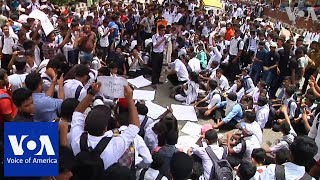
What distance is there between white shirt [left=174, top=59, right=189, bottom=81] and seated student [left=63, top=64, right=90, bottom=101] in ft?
12.9

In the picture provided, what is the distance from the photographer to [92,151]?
101 inches

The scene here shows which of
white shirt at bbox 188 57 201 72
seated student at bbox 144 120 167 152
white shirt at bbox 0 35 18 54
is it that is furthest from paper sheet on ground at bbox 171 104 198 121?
white shirt at bbox 0 35 18 54

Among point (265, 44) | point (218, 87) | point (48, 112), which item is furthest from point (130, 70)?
point (48, 112)

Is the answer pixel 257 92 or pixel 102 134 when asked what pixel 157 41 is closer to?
pixel 257 92

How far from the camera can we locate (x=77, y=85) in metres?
3.89

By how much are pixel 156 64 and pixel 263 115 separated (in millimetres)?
2898

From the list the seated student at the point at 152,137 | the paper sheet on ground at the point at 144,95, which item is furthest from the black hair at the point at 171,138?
the paper sheet on ground at the point at 144,95

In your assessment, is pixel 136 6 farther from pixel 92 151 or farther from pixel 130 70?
pixel 92 151

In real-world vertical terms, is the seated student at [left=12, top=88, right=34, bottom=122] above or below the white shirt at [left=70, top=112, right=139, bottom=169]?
above

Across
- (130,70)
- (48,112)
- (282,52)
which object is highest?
(48,112)

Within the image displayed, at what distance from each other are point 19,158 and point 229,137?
3264mm

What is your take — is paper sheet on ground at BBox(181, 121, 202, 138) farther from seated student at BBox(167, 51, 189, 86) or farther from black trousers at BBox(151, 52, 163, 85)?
black trousers at BBox(151, 52, 163, 85)

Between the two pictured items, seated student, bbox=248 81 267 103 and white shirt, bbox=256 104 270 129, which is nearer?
white shirt, bbox=256 104 270 129

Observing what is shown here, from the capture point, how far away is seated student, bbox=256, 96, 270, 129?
19.7 feet
